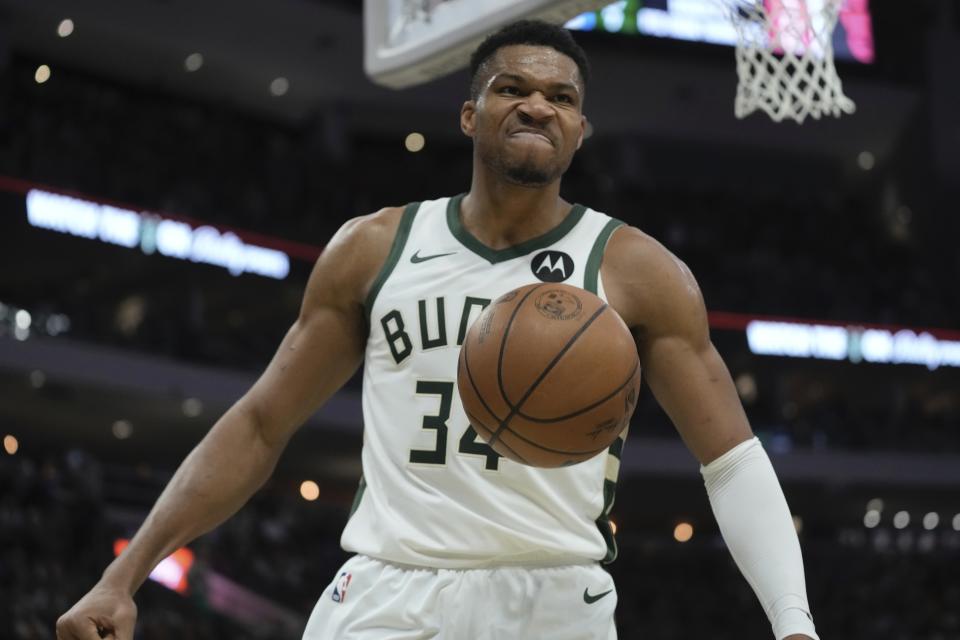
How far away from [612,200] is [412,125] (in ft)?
12.7

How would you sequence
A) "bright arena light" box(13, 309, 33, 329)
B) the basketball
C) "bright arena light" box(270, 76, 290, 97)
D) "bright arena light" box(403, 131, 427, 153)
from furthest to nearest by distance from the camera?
1. "bright arena light" box(403, 131, 427, 153)
2. "bright arena light" box(270, 76, 290, 97)
3. "bright arena light" box(13, 309, 33, 329)
4. the basketball

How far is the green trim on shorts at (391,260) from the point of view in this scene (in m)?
3.08

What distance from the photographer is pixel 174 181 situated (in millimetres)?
19891

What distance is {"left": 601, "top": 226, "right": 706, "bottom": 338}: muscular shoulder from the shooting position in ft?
9.68

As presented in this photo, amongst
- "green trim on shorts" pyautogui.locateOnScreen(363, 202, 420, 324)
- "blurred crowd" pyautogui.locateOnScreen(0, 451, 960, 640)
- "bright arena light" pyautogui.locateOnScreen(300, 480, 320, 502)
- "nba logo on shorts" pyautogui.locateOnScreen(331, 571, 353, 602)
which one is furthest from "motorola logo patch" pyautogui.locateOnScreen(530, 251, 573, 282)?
"bright arena light" pyautogui.locateOnScreen(300, 480, 320, 502)

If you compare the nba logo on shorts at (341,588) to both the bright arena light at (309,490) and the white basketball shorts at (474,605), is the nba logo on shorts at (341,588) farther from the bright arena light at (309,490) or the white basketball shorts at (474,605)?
the bright arena light at (309,490)

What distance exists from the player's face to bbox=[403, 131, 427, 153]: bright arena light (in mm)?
21930

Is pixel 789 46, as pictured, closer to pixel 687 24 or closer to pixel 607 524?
pixel 607 524

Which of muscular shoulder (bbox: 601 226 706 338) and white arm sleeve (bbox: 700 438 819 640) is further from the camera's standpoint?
muscular shoulder (bbox: 601 226 706 338)

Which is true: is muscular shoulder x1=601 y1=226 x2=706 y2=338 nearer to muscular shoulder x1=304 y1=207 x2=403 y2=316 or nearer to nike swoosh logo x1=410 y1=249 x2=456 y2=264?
nike swoosh logo x1=410 y1=249 x2=456 y2=264

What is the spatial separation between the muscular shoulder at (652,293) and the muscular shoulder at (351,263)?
51 cm

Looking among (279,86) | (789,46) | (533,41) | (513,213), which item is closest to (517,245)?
(513,213)

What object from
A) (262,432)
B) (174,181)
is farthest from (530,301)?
(174,181)

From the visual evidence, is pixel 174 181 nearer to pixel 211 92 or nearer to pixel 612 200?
pixel 211 92
